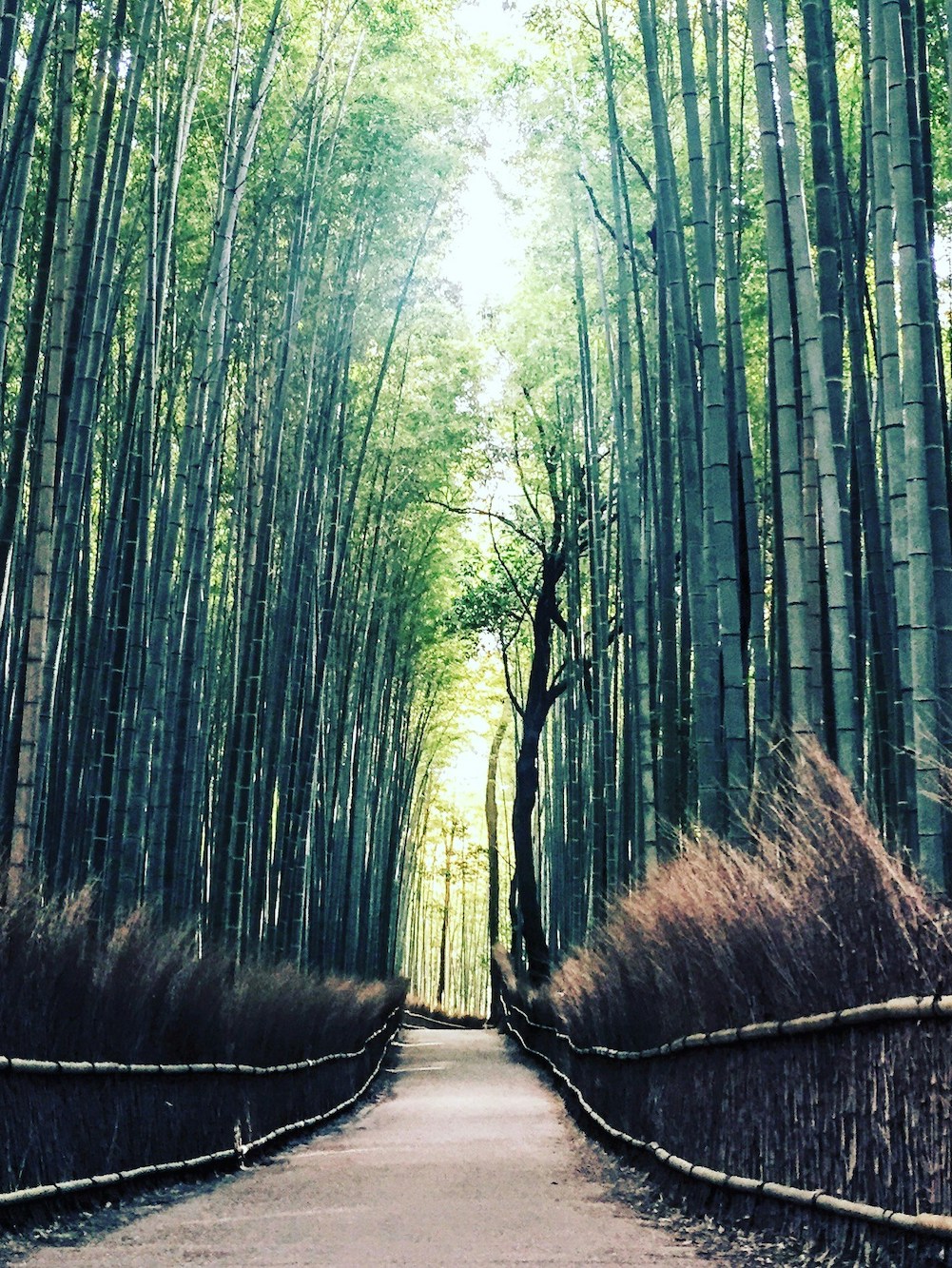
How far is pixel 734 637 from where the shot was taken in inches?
174

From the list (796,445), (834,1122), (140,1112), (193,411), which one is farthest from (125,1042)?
(193,411)

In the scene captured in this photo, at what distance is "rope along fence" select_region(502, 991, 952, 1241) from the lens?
7.72 ft

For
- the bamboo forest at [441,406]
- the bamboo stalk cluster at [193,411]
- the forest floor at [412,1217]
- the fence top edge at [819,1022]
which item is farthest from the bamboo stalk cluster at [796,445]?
the bamboo stalk cluster at [193,411]

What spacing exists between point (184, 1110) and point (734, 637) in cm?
211

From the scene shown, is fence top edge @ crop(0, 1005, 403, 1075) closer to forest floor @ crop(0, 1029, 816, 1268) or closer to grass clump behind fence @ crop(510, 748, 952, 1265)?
forest floor @ crop(0, 1029, 816, 1268)

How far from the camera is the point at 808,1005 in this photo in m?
3.01

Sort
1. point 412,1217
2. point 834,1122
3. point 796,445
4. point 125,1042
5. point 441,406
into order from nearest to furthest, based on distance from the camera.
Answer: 1. point 834,1122
2. point 412,1217
3. point 125,1042
4. point 796,445
5. point 441,406

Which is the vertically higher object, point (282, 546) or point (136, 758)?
point (282, 546)

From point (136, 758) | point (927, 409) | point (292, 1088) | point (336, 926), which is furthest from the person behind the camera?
point (336, 926)

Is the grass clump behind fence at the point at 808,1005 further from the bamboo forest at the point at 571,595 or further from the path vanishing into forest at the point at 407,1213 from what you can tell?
the path vanishing into forest at the point at 407,1213

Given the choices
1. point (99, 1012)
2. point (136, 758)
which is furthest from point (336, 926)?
point (99, 1012)

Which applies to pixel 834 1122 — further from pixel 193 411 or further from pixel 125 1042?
pixel 193 411

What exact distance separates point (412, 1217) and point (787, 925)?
1.23 m

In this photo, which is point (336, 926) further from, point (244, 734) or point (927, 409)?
point (927, 409)
